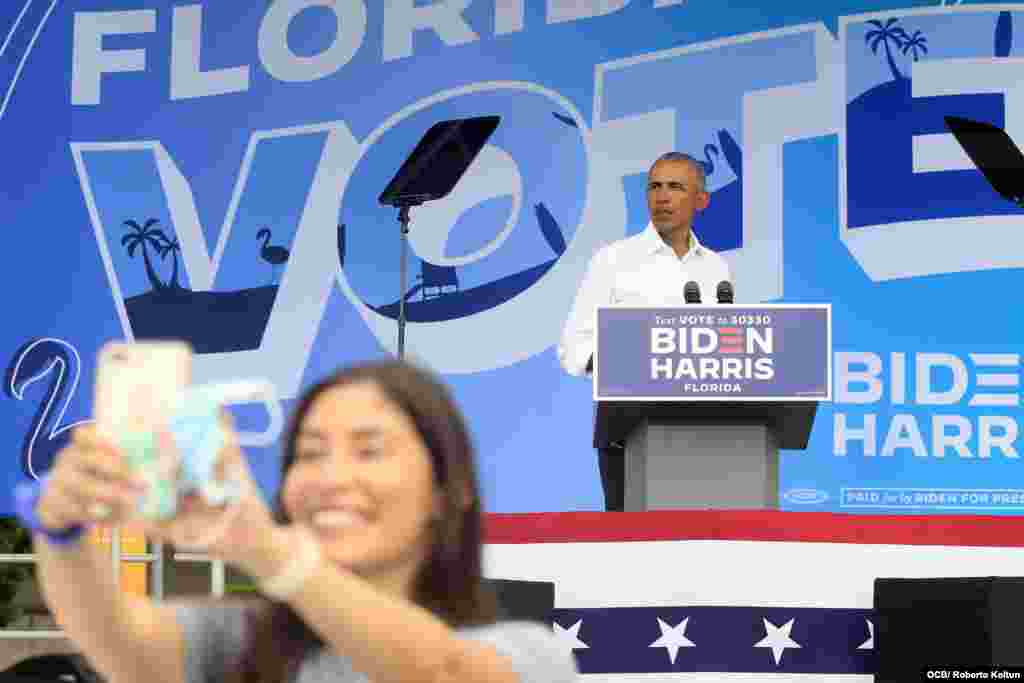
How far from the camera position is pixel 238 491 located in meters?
1.12

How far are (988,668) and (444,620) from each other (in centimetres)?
307

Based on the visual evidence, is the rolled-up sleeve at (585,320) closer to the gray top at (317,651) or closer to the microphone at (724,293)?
the microphone at (724,293)

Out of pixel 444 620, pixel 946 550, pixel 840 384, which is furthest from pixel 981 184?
pixel 444 620

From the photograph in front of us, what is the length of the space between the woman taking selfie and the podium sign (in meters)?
3.15

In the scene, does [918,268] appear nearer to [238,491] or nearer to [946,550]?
[946,550]

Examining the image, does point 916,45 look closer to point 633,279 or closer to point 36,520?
point 633,279

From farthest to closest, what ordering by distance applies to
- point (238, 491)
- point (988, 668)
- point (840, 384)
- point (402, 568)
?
point (840, 384) < point (988, 668) < point (402, 568) < point (238, 491)

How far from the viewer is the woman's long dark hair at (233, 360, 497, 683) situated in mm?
1359

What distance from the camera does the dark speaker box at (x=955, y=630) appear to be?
4.17 meters

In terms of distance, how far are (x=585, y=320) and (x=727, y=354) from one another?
26.2 inches

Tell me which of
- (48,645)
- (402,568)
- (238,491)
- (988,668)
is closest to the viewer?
(238,491)

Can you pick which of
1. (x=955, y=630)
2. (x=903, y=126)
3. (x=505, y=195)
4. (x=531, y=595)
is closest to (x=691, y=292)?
(x=531, y=595)

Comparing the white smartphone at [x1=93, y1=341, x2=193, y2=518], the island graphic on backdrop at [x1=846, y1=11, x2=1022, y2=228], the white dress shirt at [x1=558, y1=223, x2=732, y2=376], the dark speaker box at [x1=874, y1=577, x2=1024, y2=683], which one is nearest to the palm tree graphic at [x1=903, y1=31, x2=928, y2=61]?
the island graphic on backdrop at [x1=846, y1=11, x2=1022, y2=228]

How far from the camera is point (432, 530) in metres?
1.37
